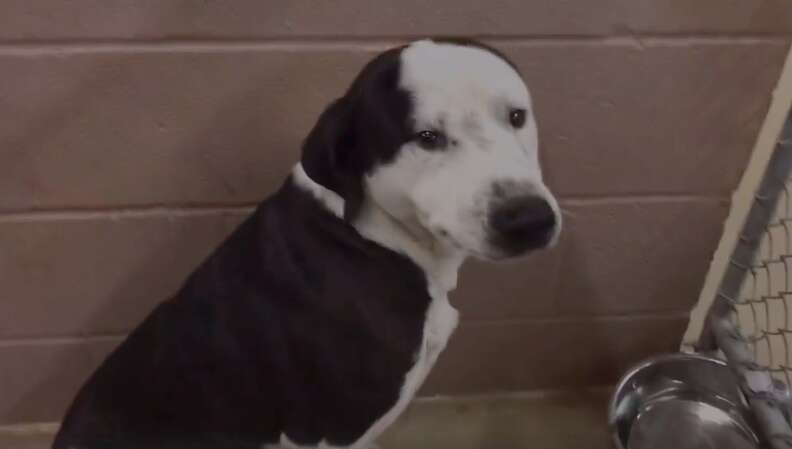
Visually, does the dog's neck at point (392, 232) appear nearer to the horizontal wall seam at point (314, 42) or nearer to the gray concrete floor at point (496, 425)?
the horizontal wall seam at point (314, 42)

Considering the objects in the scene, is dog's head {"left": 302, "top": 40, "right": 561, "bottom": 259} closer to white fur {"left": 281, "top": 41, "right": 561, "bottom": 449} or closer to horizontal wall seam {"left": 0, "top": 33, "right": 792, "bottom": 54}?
white fur {"left": 281, "top": 41, "right": 561, "bottom": 449}

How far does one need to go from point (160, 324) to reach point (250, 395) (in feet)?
A: 0.44

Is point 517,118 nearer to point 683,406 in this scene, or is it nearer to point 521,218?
point 521,218

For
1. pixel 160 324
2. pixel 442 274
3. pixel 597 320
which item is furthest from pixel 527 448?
pixel 160 324

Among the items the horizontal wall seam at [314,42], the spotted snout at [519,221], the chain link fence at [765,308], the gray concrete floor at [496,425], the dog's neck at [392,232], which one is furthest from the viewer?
the gray concrete floor at [496,425]

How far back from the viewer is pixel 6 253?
1.25 m

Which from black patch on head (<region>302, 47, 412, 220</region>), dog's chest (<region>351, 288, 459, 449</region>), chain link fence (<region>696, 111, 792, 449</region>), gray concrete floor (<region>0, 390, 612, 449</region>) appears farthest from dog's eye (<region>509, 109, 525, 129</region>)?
gray concrete floor (<region>0, 390, 612, 449</region>)

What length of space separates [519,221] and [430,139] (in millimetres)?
116

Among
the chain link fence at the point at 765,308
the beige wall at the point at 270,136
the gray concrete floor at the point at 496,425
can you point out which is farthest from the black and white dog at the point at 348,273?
the chain link fence at the point at 765,308

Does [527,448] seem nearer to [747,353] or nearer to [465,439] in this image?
[465,439]

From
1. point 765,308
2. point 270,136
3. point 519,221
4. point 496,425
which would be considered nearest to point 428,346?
point 519,221

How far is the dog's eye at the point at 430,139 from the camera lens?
0.84 metres

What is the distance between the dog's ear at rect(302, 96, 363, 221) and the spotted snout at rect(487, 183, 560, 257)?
6.0 inches

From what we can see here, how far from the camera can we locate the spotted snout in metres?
0.82
